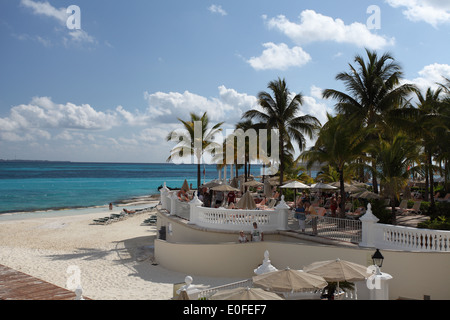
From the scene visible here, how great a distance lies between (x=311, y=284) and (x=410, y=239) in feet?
15.5

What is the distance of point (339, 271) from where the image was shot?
8.95 metres

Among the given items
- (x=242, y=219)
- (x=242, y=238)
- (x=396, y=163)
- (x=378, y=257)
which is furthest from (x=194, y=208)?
(x=378, y=257)

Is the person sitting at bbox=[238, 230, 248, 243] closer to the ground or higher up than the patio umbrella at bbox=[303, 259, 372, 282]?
closer to the ground

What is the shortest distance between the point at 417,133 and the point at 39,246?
79.7 ft

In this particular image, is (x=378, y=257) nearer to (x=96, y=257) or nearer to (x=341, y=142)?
(x=341, y=142)

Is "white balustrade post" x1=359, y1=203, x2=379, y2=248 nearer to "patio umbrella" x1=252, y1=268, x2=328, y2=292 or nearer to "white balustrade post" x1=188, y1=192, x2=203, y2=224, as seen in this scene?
"patio umbrella" x1=252, y1=268, x2=328, y2=292

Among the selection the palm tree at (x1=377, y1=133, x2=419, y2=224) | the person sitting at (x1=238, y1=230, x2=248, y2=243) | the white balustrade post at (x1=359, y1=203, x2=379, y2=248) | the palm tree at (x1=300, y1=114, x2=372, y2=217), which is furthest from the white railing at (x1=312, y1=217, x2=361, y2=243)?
the palm tree at (x1=300, y1=114, x2=372, y2=217)

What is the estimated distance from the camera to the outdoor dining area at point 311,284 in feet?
24.3

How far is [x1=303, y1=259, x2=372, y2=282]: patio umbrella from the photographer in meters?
8.78

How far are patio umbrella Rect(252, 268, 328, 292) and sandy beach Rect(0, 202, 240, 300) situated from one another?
543cm

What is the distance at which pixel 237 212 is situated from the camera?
15.1 metres
